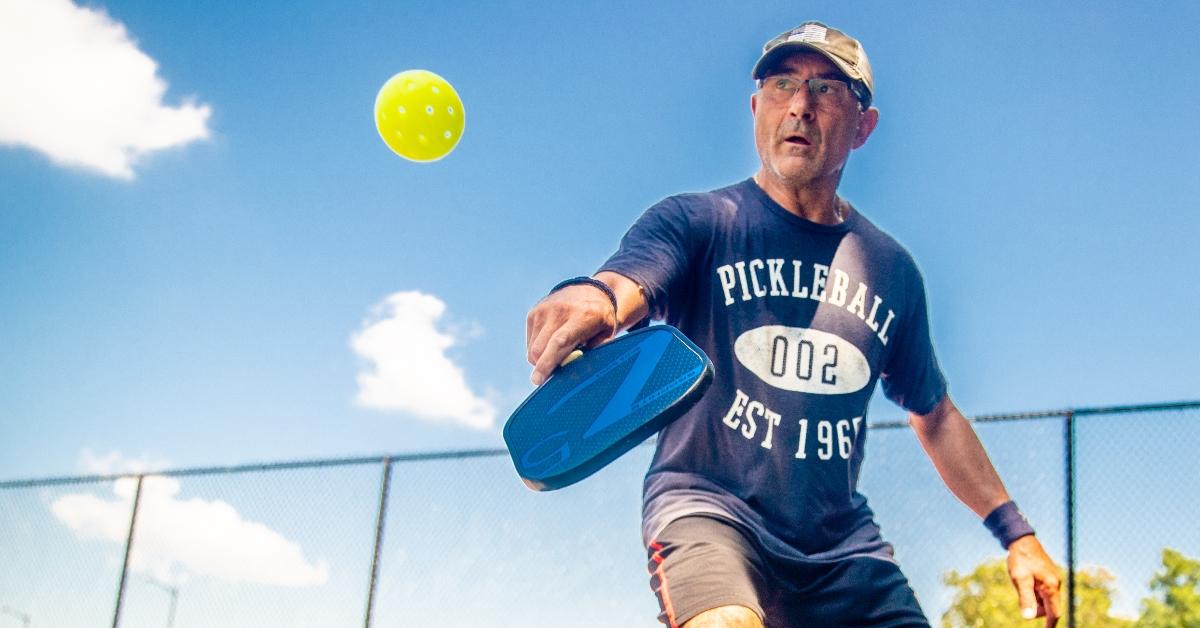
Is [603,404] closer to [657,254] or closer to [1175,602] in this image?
[657,254]

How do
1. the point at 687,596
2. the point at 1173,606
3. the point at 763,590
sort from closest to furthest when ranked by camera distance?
1. the point at 687,596
2. the point at 763,590
3. the point at 1173,606

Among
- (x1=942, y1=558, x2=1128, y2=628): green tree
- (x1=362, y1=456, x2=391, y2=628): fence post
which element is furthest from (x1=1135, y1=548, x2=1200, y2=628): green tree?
(x1=362, y1=456, x2=391, y2=628): fence post

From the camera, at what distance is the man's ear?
114 inches

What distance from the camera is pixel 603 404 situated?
6.08ft

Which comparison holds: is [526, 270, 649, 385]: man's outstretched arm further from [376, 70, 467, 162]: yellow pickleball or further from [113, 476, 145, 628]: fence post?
[113, 476, 145, 628]: fence post

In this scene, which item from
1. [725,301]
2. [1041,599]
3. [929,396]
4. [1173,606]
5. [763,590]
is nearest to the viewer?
[763,590]

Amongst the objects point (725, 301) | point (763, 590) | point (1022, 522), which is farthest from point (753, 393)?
point (1022, 522)

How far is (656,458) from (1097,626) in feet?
37.2

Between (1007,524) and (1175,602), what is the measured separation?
64.8 feet

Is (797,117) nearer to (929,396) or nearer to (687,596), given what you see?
(929,396)

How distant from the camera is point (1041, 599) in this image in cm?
268

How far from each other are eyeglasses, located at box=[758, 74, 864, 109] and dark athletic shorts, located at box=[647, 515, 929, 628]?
116 centimetres

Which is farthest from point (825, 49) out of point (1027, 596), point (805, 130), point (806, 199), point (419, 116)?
point (419, 116)

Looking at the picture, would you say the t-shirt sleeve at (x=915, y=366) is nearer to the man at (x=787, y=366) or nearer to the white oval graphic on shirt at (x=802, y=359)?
the man at (x=787, y=366)
